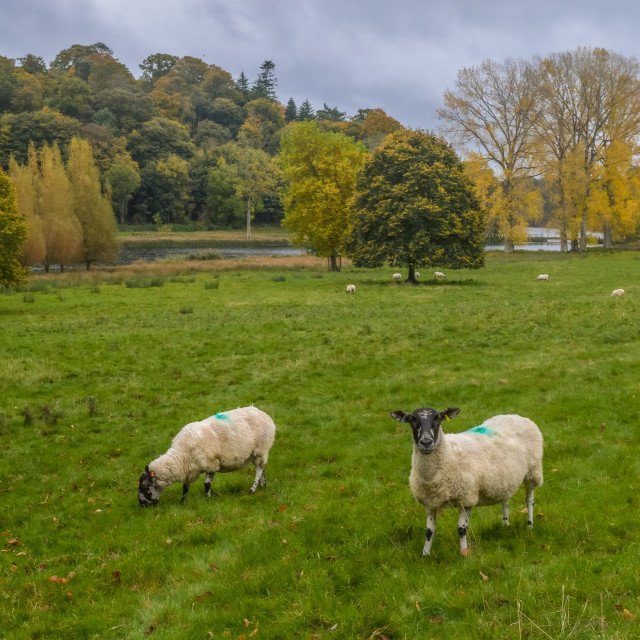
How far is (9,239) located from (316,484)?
32.9 m

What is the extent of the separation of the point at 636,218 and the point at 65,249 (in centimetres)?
7320

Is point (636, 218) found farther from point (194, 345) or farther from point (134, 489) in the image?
point (134, 489)

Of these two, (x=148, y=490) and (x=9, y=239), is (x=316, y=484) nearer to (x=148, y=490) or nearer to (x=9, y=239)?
(x=148, y=490)

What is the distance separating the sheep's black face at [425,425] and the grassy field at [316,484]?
157 centimetres

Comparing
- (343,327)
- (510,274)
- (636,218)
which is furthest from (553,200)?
(343,327)

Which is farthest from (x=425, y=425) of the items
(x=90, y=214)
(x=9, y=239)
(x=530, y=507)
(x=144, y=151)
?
(x=144, y=151)

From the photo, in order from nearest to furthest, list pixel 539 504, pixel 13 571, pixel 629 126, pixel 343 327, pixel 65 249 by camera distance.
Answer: pixel 13 571, pixel 539 504, pixel 343 327, pixel 65 249, pixel 629 126

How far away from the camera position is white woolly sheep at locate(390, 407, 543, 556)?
23.8 feet

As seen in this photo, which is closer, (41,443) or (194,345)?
(41,443)

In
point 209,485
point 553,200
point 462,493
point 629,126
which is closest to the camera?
point 462,493

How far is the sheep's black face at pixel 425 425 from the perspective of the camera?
7059 mm

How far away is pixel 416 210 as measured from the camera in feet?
133

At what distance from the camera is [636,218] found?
71750 millimetres

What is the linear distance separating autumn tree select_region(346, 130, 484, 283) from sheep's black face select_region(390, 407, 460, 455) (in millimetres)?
34457
